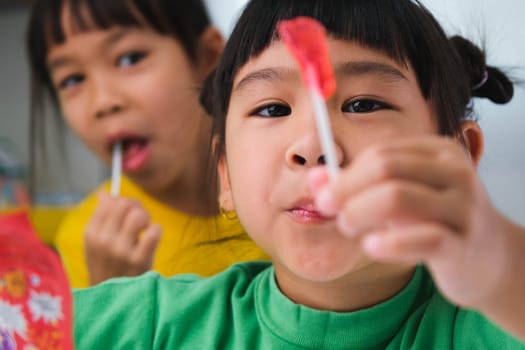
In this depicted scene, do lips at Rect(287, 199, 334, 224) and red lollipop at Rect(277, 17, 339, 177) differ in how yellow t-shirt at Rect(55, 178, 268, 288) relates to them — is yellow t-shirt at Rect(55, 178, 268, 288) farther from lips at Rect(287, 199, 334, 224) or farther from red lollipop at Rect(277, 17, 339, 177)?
red lollipop at Rect(277, 17, 339, 177)

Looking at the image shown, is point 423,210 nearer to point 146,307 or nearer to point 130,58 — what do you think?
point 146,307

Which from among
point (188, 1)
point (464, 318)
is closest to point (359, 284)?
point (464, 318)

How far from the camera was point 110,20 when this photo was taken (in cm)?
112

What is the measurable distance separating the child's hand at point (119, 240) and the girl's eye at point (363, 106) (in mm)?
474

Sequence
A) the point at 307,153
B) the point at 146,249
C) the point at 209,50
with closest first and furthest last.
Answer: the point at 307,153, the point at 146,249, the point at 209,50

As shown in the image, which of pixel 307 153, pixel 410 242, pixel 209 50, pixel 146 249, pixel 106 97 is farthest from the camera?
pixel 209 50

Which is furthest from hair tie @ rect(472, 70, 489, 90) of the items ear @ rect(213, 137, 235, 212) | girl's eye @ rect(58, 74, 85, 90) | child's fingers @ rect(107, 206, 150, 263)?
girl's eye @ rect(58, 74, 85, 90)

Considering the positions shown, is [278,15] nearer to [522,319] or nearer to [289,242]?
[289,242]

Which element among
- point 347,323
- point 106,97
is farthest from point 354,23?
point 106,97

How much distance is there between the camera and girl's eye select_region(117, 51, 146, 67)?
1.13 m

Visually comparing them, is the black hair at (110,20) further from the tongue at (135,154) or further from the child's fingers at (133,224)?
the child's fingers at (133,224)

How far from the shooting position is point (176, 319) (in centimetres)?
67

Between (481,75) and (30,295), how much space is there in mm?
472

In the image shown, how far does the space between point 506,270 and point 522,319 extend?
39mm
